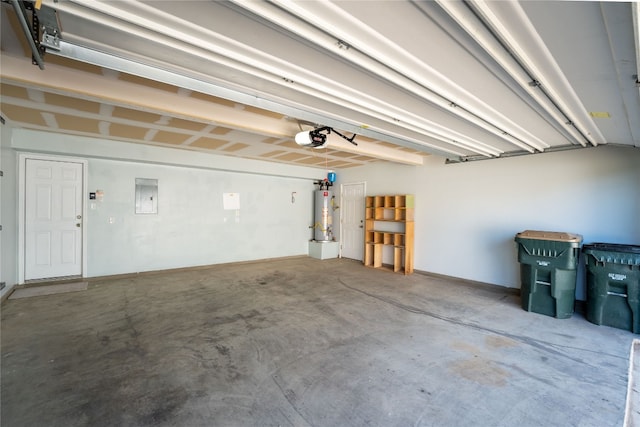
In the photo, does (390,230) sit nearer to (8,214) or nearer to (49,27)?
(49,27)

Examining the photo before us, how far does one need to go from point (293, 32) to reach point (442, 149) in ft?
12.2

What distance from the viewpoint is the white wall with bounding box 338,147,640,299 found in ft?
12.9

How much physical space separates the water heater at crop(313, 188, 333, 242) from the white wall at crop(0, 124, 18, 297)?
604cm

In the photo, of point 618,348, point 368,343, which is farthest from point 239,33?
point 618,348

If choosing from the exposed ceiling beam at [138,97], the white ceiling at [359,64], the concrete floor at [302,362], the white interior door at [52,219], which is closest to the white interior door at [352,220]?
the concrete floor at [302,362]

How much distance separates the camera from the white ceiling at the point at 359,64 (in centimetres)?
144

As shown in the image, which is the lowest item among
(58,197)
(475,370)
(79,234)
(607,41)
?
(475,370)

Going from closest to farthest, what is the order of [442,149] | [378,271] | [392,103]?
[392,103]
[442,149]
[378,271]

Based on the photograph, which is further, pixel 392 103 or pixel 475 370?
pixel 392 103

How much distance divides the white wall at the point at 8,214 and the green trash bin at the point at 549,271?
24.4 feet

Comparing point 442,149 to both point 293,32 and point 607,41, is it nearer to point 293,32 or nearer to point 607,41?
point 607,41

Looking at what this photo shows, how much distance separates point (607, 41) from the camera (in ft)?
5.04

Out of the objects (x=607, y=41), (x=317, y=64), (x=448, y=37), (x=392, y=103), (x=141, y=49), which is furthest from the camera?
(x=392, y=103)

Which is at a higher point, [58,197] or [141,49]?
[141,49]
